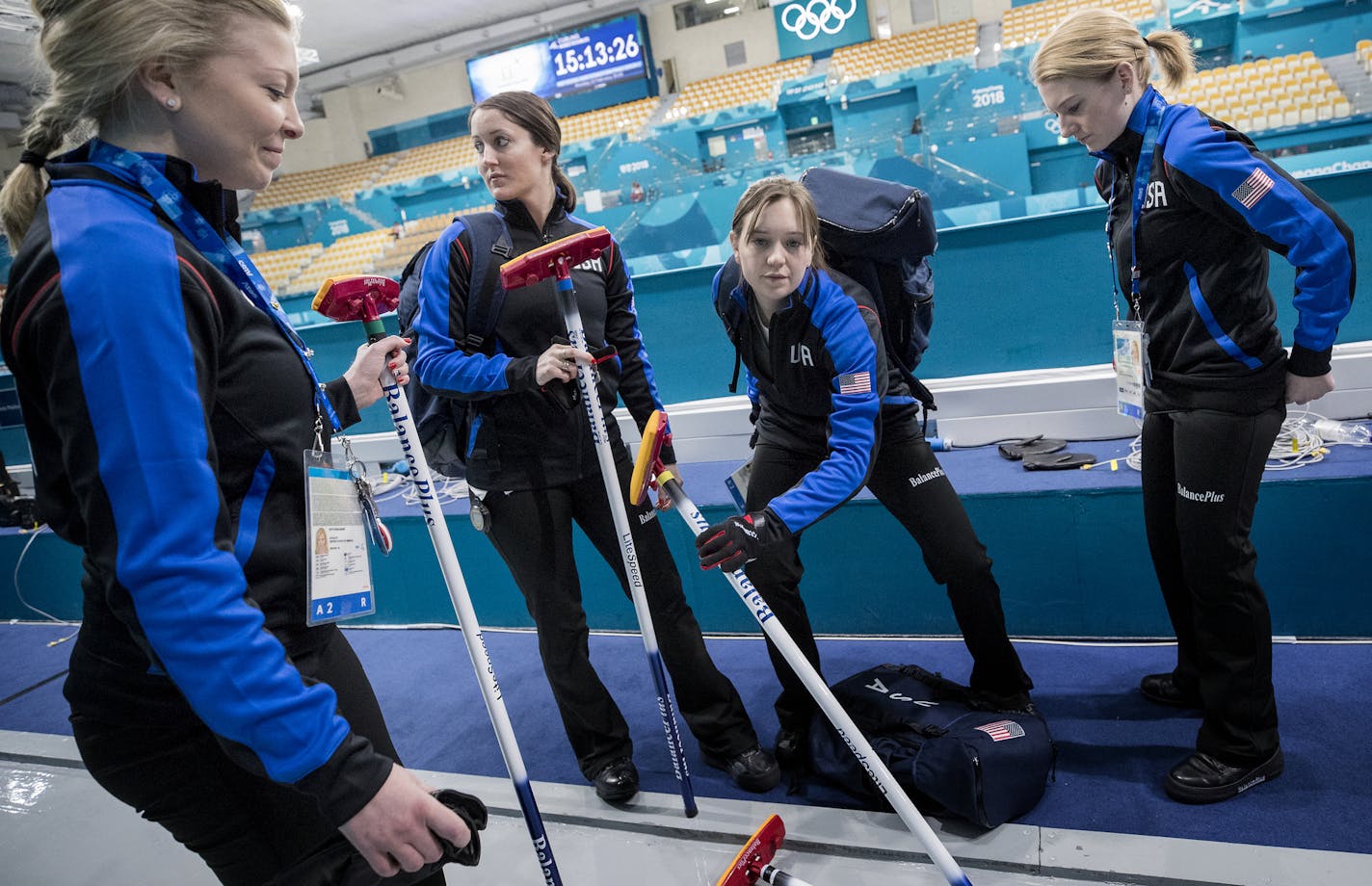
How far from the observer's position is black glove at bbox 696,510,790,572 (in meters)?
1.74

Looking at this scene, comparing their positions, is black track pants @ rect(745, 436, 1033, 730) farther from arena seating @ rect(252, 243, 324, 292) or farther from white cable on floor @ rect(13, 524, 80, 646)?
arena seating @ rect(252, 243, 324, 292)

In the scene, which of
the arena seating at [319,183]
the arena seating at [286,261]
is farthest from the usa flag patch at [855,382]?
the arena seating at [319,183]

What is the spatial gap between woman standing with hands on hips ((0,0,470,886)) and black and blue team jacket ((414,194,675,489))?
98 cm

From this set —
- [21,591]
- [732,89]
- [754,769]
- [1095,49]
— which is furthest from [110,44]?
[732,89]

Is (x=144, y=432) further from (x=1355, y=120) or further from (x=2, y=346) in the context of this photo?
(x=1355, y=120)

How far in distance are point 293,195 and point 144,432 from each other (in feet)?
45.7

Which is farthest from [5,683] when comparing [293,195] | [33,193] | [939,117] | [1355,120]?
[293,195]

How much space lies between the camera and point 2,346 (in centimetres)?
84

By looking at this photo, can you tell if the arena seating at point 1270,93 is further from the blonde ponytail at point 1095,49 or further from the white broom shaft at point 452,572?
the white broom shaft at point 452,572

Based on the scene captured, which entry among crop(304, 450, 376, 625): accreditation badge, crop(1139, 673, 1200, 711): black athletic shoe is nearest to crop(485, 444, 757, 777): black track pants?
crop(304, 450, 376, 625): accreditation badge

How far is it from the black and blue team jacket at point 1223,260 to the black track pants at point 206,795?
6.14 feet

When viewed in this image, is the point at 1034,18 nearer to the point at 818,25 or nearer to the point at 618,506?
the point at 818,25

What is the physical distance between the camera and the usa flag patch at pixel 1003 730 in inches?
79.9

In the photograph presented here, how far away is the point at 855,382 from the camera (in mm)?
1980
